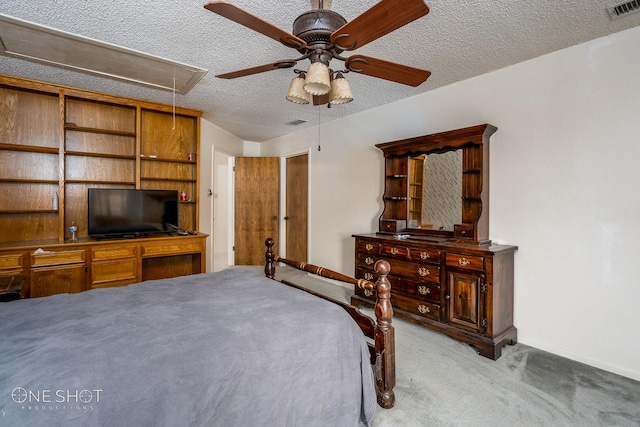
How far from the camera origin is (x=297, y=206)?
568 centimetres

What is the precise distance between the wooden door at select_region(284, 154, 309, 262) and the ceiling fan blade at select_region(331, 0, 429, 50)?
385 cm

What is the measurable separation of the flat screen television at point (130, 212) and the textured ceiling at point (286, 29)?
1239 millimetres

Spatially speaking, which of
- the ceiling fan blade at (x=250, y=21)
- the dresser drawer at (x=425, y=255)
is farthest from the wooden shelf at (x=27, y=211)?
the dresser drawer at (x=425, y=255)

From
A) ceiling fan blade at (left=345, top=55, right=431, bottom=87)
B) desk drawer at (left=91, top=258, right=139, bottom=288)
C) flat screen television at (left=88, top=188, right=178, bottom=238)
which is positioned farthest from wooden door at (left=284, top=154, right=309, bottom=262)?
ceiling fan blade at (left=345, top=55, right=431, bottom=87)

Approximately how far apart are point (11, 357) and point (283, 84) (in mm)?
2987

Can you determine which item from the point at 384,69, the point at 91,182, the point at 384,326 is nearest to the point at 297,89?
the point at 384,69

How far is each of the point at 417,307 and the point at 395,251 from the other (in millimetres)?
592

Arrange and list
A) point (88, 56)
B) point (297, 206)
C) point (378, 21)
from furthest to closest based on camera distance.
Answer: point (297, 206)
point (88, 56)
point (378, 21)

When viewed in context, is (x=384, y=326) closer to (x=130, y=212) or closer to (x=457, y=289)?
(x=457, y=289)

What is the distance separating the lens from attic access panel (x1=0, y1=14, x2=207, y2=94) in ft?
7.51

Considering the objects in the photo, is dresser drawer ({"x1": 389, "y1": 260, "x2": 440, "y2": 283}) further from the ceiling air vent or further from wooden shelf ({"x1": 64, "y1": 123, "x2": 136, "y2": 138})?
wooden shelf ({"x1": 64, "y1": 123, "x2": 136, "y2": 138})

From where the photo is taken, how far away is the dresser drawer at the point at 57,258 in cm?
299

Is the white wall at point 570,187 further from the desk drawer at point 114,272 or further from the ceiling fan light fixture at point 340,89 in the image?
the desk drawer at point 114,272

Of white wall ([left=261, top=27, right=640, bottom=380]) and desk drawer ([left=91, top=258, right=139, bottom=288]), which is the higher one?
white wall ([left=261, top=27, right=640, bottom=380])
